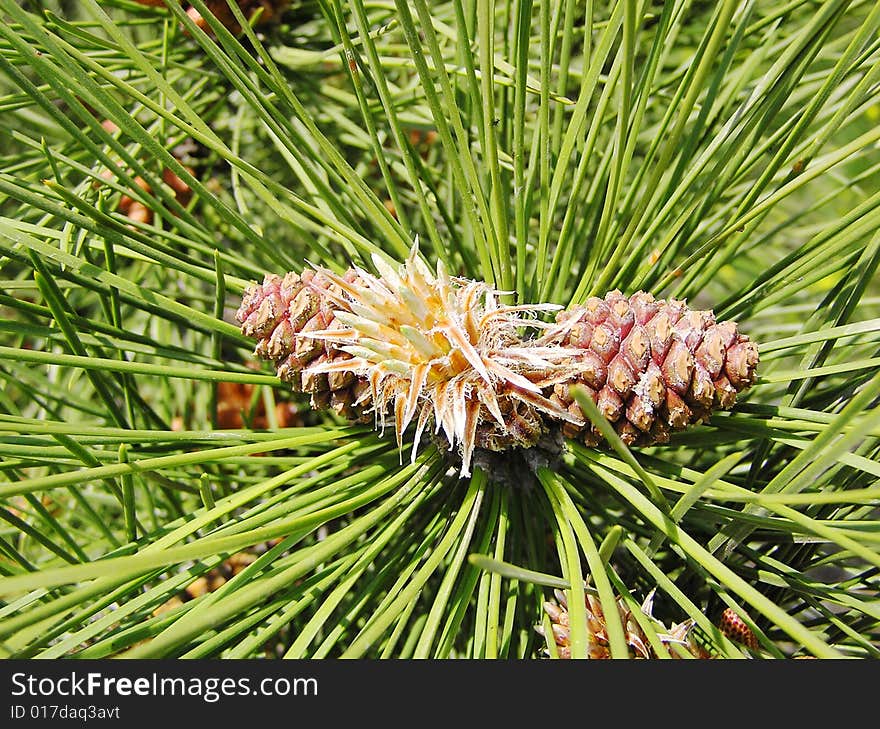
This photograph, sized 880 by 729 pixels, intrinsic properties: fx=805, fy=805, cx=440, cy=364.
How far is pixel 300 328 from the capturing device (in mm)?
614

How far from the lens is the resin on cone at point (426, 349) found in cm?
54

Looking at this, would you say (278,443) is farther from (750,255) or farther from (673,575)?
(750,255)

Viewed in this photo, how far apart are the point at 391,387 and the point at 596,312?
157 mm

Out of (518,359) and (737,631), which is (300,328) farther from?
(737,631)

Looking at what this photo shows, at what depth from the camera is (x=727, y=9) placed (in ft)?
1.42

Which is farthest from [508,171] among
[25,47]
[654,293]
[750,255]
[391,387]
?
[750,255]

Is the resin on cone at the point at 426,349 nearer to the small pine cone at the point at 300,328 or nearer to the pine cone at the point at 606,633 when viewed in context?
the small pine cone at the point at 300,328

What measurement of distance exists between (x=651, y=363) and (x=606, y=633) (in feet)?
0.66

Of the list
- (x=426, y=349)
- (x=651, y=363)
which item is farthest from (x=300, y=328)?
(x=651, y=363)

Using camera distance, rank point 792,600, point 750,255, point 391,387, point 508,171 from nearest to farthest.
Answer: point 391,387 < point 792,600 < point 508,171 < point 750,255

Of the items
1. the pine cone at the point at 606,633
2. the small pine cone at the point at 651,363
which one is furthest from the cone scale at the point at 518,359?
the pine cone at the point at 606,633

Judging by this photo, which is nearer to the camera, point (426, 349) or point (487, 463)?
point (426, 349)

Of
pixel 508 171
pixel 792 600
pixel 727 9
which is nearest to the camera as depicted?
pixel 727 9

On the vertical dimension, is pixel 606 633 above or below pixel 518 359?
below
